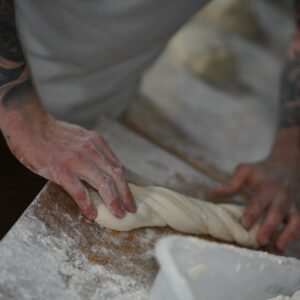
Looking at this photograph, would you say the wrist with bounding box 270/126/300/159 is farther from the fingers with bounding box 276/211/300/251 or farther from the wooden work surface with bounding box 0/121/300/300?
the wooden work surface with bounding box 0/121/300/300

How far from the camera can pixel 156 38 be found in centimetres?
219

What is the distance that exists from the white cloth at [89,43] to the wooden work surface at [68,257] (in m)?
0.62

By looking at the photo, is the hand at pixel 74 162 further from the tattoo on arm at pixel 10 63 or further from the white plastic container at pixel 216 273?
the white plastic container at pixel 216 273

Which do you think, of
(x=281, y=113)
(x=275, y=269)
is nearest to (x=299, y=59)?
(x=281, y=113)

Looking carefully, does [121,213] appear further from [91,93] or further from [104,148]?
[91,93]

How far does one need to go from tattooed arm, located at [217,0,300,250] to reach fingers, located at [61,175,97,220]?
62 centimetres

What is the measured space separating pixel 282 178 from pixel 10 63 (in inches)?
43.1

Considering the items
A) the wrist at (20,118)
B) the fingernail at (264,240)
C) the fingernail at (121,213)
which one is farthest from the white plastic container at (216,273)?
the wrist at (20,118)

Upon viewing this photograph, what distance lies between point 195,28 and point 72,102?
1.59 meters

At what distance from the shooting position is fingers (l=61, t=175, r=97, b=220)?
1546 mm

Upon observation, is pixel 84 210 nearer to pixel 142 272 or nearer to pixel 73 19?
pixel 142 272

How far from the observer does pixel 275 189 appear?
2135mm

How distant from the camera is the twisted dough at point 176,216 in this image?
1637 mm

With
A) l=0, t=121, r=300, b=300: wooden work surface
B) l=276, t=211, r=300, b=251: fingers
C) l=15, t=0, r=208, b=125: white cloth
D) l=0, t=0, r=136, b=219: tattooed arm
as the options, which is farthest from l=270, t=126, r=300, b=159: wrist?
l=0, t=0, r=136, b=219: tattooed arm
